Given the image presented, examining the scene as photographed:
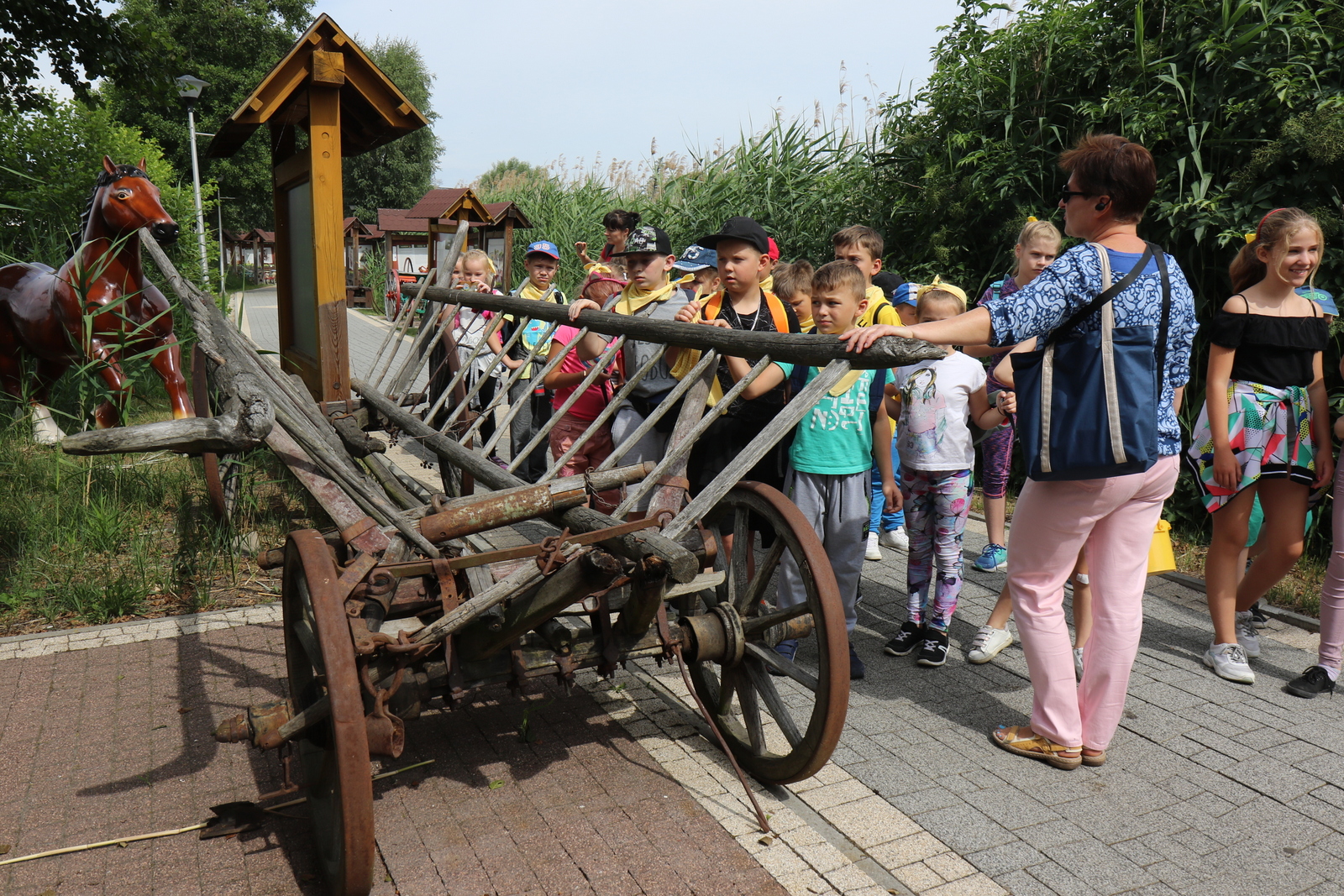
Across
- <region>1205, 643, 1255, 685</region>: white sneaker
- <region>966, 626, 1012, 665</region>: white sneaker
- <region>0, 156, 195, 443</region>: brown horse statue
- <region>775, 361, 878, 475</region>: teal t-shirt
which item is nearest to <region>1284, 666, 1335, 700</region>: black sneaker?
<region>1205, 643, 1255, 685</region>: white sneaker

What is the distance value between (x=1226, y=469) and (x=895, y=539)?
2193mm

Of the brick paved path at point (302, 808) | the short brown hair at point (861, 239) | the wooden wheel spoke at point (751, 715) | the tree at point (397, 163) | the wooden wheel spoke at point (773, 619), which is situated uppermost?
the tree at point (397, 163)

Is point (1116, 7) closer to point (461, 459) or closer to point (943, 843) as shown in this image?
point (461, 459)

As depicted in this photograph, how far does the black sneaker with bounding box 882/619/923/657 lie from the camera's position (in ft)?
13.2

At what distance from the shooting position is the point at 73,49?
7844mm

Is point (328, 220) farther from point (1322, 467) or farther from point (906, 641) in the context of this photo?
point (1322, 467)

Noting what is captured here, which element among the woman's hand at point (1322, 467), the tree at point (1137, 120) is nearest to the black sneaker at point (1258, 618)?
the woman's hand at point (1322, 467)

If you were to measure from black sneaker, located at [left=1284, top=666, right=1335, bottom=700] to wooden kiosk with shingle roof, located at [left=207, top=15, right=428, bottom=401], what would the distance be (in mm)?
4871

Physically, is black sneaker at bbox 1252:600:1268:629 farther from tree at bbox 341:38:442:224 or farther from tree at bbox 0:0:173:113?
tree at bbox 341:38:442:224

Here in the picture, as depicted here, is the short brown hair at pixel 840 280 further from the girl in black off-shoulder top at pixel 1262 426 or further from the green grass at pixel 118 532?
the green grass at pixel 118 532

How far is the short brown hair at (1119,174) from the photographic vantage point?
273 cm

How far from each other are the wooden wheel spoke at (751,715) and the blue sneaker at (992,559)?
8.76 feet

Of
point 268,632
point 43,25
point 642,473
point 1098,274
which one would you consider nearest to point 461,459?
point 642,473

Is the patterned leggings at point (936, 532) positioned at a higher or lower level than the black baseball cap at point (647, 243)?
lower
